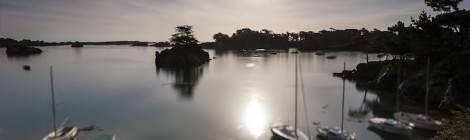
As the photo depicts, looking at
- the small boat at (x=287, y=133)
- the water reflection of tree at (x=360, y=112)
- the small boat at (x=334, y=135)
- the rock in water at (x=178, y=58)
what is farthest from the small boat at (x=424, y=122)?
the rock in water at (x=178, y=58)

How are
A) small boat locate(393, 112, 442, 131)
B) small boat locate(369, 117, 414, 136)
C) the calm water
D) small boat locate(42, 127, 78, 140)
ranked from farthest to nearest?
the calm water < small boat locate(393, 112, 442, 131) < small boat locate(369, 117, 414, 136) < small boat locate(42, 127, 78, 140)

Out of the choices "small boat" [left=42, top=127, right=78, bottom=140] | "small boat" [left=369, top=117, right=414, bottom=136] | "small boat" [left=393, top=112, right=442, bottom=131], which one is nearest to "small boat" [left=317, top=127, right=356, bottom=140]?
"small boat" [left=369, top=117, right=414, bottom=136]

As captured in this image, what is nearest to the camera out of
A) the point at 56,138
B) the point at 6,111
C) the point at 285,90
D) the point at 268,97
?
the point at 56,138

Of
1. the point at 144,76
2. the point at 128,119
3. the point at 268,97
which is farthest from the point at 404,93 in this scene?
the point at 144,76

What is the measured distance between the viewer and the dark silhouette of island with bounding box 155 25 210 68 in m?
135

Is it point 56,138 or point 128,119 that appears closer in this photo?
point 56,138

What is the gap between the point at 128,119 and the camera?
50938 mm

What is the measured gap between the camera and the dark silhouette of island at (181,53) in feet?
443

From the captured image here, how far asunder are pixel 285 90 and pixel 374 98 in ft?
59.7

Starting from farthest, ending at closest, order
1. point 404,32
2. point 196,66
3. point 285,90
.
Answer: point 196,66 → point 285,90 → point 404,32

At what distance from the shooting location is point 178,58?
445 ft

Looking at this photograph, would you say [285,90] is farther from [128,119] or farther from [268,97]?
[128,119]

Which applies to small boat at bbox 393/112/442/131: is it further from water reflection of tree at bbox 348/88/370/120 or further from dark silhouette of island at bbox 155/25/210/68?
dark silhouette of island at bbox 155/25/210/68

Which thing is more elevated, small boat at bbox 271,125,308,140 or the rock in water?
the rock in water
